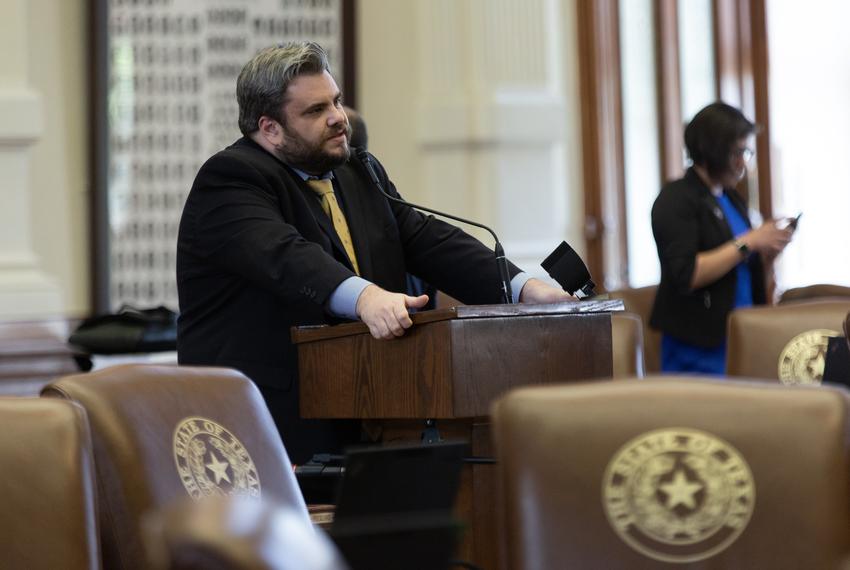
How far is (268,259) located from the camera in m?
2.78

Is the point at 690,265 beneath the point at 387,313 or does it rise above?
above

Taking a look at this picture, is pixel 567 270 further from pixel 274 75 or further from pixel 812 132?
pixel 812 132

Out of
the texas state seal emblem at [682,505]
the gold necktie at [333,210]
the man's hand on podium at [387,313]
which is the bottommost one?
the texas state seal emblem at [682,505]

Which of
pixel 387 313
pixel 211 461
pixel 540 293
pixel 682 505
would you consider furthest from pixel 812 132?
pixel 682 505

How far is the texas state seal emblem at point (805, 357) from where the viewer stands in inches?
125

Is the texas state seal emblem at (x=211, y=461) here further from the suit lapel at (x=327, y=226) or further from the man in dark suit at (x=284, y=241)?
the suit lapel at (x=327, y=226)

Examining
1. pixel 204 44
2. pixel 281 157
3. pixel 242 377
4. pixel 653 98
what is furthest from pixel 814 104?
pixel 242 377

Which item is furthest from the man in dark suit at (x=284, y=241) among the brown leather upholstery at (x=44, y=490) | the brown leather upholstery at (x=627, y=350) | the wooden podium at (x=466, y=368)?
the brown leather upholstery at (x=44, y=490)

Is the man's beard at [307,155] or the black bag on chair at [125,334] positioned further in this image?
the black bag on chair at [125,334]

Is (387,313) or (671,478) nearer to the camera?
(671,478)

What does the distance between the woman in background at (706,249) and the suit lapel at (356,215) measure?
1408 mm

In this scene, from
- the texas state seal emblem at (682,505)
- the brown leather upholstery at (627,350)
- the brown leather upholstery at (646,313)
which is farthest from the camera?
the brown leather upholstery at (646,313)

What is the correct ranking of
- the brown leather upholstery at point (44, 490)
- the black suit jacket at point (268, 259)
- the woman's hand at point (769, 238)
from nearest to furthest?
the brown leather upholstery at point (44, 490), the black suit jacket at point (268, 259), the woman's hand at point (769, 238)

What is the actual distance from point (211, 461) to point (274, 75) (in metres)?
1.11
